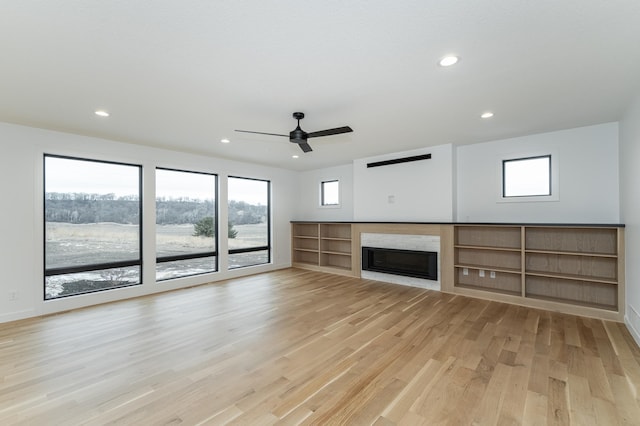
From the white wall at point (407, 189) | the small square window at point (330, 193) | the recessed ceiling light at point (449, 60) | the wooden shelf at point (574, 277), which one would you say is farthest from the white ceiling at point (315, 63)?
the small square window at point (330, 193)

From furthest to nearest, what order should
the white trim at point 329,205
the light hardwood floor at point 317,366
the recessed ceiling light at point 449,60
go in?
the white trim at point 329,205
the recessed ceiling light at point 449,60
the light hardwood floor at point 317,366

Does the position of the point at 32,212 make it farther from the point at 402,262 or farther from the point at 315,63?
the point at 402,262

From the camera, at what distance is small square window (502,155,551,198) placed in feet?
15.4

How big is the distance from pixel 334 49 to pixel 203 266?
5.31 m

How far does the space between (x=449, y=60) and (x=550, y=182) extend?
11.6 feet

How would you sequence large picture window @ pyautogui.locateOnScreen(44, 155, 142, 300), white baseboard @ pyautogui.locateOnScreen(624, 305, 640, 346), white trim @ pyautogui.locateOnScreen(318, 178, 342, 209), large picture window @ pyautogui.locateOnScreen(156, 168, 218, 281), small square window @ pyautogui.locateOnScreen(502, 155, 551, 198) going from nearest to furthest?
white baseboard @ pyautogui.locateOnScreen(624, 305, 640, 346), large picture window @ pyautogui.locateOnScreen(44, 155, 142, 300), small square window @ pyautogui.locateOnScreen(502, 155, 551, 198), large picture window @ pyautogui.locateOnScreen(156, 168, 218, 281), white trim @ pyautogui.locateOnScreen(318, 178, 342, 209)

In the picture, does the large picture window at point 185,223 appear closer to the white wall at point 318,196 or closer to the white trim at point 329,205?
the white wall at point 318,196

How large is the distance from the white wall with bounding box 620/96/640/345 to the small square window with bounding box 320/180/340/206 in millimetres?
5129

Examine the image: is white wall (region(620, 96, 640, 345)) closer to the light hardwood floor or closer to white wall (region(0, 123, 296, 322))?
the light hardwood floor

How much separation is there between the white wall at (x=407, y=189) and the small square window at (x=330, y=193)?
91 centimetres

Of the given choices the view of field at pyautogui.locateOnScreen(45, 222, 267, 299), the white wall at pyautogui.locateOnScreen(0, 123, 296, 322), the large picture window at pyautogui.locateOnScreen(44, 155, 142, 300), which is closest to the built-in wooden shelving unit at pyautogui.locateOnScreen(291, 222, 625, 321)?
the view of field at pyautogui.locateOnScreen(45, 222, 267, 299)

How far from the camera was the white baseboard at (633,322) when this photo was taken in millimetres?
3176

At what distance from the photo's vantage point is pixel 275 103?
328cm

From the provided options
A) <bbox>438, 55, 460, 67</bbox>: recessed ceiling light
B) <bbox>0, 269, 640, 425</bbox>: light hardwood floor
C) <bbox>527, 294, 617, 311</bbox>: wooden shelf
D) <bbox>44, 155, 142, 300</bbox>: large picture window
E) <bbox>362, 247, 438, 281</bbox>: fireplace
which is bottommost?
<bbox>0, 269, 640, 425</bbox>: light hardwood floor
